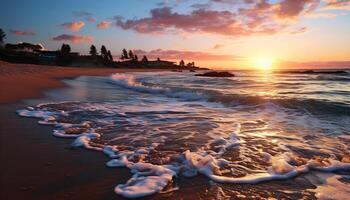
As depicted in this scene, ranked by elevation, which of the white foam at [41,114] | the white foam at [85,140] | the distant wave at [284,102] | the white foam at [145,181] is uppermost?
the distant wave at [284,102]

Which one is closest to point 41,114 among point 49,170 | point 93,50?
point 49,170

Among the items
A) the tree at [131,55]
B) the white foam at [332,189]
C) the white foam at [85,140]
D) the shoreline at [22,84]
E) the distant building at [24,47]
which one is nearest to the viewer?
the white foam at [332,189]

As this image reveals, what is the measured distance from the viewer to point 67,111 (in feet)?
23.7

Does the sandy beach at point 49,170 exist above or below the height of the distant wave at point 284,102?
below

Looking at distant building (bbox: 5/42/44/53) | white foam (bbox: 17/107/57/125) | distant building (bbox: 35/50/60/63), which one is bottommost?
white foam (bbox: 17/107/57/125)

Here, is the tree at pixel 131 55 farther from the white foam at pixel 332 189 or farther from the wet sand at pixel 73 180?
the white foam at pixel 332 189

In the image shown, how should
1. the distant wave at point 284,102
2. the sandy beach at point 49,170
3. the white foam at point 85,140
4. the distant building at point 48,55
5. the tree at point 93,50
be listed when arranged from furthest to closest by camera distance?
the tree at point 93,50
the distant building at point 48,55
the distant wave at point 284,102
the white foam at point 85,140
the sandy beach at point 49,170

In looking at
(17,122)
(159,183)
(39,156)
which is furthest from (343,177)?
(17,122)

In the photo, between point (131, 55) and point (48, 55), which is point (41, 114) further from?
point (131, 55)

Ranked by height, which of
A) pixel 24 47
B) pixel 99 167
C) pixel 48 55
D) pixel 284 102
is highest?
pixel 24 47

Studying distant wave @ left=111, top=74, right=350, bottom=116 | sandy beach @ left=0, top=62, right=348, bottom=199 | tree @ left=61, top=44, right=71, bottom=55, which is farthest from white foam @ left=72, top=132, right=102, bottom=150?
tree @ left=61, top=44, right=71, bottom=55

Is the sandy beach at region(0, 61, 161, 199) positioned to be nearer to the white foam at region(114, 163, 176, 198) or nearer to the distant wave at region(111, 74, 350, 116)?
the white foam at region(114, 163, 176, 198)

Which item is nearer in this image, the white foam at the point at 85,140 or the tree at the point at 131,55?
the white foam at the point at 85,140

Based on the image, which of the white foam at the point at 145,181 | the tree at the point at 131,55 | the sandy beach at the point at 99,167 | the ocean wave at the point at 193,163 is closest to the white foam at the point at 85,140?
the ocean wave at the point at 193,163
